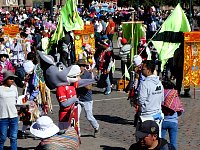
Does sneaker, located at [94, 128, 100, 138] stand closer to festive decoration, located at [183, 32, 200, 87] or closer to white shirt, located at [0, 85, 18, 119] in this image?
A: white shirt, located at [0, 85, 18, 119]

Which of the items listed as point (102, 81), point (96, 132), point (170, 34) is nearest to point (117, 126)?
point (96, 132)

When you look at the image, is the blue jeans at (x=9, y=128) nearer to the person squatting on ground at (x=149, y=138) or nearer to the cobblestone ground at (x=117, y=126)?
the cobblestone ground at (x=117, y=126)

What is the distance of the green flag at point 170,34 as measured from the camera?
50.1 ft

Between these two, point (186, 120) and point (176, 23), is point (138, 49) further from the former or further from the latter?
point (186, 120)

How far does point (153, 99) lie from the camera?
363 inches

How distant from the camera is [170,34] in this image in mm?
15547

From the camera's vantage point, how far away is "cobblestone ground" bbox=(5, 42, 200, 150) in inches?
452

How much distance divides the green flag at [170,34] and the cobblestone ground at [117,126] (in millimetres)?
1523

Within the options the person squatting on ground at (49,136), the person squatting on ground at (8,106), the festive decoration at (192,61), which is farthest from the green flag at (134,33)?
the person squatting on ground at (49,136)

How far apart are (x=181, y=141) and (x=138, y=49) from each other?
7.16 m

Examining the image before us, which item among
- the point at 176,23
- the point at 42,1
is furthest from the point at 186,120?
the point at 42,1

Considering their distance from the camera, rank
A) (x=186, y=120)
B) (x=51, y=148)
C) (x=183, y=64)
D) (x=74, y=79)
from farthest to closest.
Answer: (x=183, y=64) → (x=186, y=120) → (x=74, y=79) → (x=51, y=148)

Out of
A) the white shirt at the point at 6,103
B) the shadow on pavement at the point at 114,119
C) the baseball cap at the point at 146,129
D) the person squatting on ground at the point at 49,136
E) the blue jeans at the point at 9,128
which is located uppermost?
the baseball cap at the point at 146,129

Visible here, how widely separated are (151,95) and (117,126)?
4.08 meters
